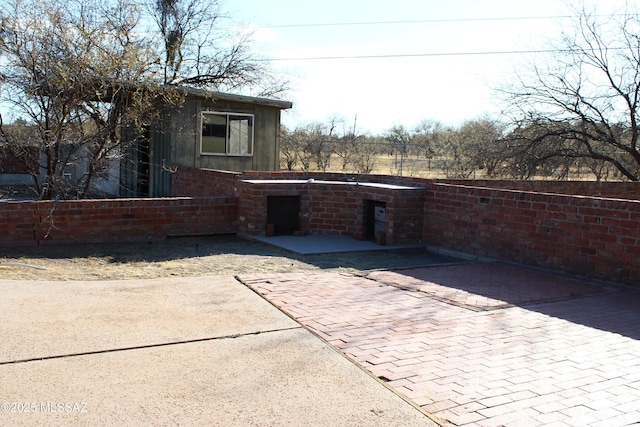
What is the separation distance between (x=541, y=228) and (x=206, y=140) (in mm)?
10165

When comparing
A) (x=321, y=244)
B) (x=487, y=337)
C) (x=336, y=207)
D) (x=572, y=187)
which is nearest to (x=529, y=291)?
(x=487, y=337)

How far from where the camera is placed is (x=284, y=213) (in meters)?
11.5

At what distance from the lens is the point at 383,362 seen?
4547 millimetres

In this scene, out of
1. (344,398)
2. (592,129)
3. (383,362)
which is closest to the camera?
(344,398)

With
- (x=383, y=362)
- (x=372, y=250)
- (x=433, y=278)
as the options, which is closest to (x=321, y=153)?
(x=372, y=250)

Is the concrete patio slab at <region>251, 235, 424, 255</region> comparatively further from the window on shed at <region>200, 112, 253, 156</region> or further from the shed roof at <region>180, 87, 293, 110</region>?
the window on shed at <region>200, 112, 253, 156</region>

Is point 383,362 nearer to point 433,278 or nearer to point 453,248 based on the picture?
point 433,278

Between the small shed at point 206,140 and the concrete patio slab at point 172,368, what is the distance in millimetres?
9886

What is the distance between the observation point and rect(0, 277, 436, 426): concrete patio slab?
3.57m

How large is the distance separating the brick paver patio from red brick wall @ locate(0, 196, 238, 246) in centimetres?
359

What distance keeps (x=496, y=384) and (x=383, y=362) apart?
85 cm

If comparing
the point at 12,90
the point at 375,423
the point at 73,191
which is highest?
the point at 12,90

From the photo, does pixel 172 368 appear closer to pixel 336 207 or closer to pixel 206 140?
pixel 336 207

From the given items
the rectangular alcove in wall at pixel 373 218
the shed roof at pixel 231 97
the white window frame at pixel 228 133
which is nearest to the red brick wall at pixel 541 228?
the rectangular alcove in wall at pixel 373 218
